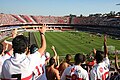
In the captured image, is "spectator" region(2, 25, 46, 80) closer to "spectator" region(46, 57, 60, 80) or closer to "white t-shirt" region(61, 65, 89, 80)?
"white t-shirt" region(61, 65, 89, 80)

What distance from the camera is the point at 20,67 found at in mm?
4668

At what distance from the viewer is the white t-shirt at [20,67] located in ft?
15.3

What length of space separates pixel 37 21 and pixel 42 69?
132 metres

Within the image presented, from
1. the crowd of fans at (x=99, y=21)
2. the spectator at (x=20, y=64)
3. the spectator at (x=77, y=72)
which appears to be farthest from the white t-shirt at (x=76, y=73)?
the crowd of fans at (x=99, y=21)

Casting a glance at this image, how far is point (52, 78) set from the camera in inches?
297

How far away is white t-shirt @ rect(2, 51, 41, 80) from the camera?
4668 millimetres

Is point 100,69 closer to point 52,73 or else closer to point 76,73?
point 76,73

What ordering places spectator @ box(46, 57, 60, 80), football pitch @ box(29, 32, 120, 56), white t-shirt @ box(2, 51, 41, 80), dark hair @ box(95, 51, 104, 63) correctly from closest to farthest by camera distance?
white t-shirt @ box(2, 51, 41, 80) → dark hair @ box(95, 51, 104, 63) → spectator @ box(46, 57, 60, 80) → football pitch @ box(29, 32, 120, 56)

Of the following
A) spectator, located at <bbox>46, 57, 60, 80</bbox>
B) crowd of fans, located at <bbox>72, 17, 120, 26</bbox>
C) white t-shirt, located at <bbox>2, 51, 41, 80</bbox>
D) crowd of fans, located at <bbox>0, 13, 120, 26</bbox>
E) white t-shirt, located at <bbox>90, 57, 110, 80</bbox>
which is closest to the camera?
white t-shirt, located at <bbox>2, 51, 41, 80</bbox>

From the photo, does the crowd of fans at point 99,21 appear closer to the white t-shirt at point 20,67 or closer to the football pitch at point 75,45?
the football pitch at point 75,45

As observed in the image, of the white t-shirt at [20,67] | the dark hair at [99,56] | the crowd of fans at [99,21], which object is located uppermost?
the white t-shirt at [20,67]

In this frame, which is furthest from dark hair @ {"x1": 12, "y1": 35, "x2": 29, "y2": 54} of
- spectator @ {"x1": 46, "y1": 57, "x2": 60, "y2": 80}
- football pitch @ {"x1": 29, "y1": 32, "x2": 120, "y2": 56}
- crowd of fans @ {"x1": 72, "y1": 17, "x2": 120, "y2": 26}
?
crowd of fans @ {"x1": 72, "y1": 17, "x2": 120, "y2": 26}

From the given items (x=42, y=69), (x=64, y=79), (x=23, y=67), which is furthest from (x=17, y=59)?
(x=64, y=79)

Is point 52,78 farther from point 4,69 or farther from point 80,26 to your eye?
point 80,26
